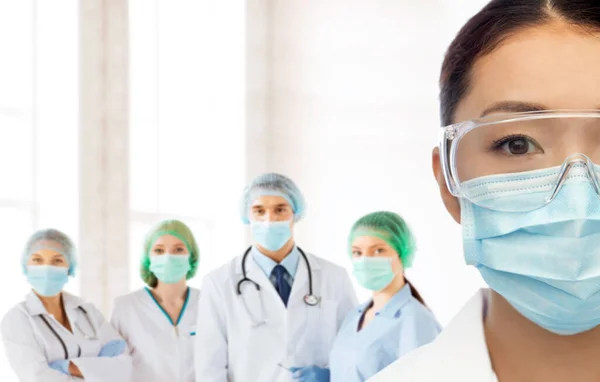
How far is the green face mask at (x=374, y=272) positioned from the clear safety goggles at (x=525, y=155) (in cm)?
246

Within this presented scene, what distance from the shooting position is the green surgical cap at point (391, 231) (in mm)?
3660

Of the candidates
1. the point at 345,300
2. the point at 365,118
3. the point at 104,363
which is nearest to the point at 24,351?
the point at 104,363

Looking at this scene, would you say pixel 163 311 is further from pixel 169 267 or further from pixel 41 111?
pixel 41 111

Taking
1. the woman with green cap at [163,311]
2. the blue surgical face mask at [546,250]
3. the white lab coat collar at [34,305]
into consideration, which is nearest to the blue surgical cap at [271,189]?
the woman with green cap at [163,311]

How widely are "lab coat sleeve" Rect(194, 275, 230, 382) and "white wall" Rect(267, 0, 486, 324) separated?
288 cm

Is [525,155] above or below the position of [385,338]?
above

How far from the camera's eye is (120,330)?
14.4ft

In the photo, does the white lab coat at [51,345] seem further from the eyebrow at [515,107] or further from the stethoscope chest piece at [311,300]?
the eyebrow at [515,107]

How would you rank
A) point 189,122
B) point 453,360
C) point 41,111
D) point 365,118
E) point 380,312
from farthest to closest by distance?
point 365,118 < point 189,122 < point 41,111 < point 380,312 < point 453,360

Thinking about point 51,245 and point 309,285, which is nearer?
point 309,285

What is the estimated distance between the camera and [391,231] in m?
3.66

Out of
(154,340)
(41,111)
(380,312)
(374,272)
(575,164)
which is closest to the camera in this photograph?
(575,164)

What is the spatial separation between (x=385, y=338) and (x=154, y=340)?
57.6 inches

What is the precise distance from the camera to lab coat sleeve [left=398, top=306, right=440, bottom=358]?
323 cm
